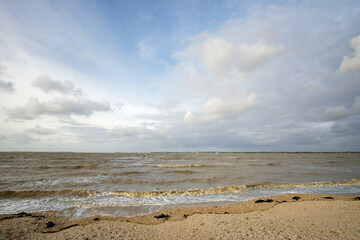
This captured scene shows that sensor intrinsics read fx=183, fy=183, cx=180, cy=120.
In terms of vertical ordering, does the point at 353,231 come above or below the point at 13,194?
above

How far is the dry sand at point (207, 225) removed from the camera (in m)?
5.72

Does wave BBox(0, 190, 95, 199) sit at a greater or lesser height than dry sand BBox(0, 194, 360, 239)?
lesser

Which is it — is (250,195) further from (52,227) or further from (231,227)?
(52,227)

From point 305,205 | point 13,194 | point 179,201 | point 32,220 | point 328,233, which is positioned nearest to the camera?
point 328,233

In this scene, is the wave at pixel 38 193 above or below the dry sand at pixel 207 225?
below

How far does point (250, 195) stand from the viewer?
1288 cm

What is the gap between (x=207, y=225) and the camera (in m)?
6.59

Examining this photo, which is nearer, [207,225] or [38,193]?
[207,225]

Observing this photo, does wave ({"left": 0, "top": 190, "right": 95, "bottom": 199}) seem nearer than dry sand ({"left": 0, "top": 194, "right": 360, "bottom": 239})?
No

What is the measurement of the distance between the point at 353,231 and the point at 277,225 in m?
2.14

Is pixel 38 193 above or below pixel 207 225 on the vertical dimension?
below

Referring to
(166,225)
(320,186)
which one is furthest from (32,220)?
(320,186)

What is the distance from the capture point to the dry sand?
18.8 ft

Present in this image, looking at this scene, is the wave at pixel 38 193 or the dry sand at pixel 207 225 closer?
the dry sand at pixel 207 225
